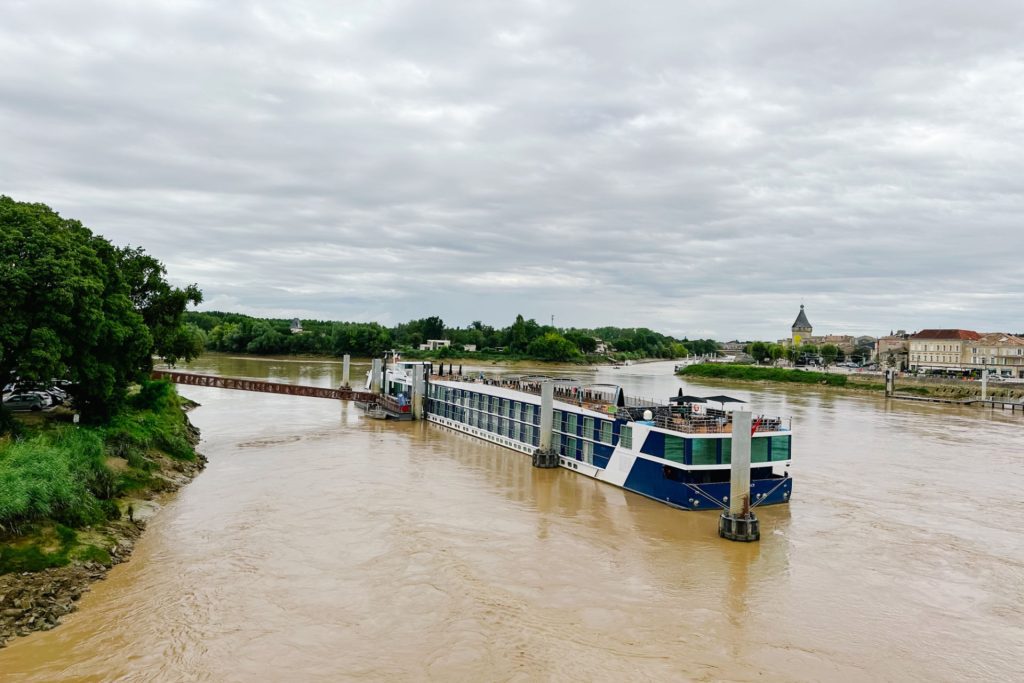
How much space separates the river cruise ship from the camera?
1070 inches

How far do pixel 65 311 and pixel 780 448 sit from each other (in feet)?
95.1

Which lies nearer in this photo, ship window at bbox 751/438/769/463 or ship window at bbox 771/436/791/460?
ship window at bbox 751/438/769/463

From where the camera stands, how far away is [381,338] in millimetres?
137500

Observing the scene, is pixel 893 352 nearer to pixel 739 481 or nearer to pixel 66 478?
pixel 739 481

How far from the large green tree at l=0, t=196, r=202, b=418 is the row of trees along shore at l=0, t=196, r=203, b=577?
0.15ft

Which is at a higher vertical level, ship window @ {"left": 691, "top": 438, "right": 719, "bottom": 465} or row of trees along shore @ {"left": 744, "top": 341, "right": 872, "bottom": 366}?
row of trees along shore @ {"left": 744, "top": 341, "right": 872, "bottom": 366}

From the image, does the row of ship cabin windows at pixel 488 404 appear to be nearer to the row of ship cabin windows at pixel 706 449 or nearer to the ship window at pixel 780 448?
the row of ship cabin windows at pixel 706 449

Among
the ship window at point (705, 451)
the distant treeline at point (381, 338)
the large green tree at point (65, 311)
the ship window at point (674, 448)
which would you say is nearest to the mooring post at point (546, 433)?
the ship window at point (674, 448)

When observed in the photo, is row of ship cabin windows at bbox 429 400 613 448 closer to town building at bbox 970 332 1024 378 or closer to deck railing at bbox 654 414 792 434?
deck railing at bbox 654 414 792 434

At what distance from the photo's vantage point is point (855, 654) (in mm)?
16016

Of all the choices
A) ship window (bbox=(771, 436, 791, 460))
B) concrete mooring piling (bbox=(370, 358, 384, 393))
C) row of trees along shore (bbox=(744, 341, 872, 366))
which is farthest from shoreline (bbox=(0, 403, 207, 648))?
row of trees along shore (bbox=(744, 341, 872, 366))

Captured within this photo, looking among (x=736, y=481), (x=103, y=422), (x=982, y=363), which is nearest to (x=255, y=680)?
(x=736, y=481)

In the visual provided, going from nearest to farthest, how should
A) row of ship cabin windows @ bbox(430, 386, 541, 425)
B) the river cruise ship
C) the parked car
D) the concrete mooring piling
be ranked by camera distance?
→ the river cruise ship
the parked car
row of ship cabin windows @ bbox(430, 386, 541, 425)
the concrete mooring piling

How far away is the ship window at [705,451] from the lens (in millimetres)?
26828
